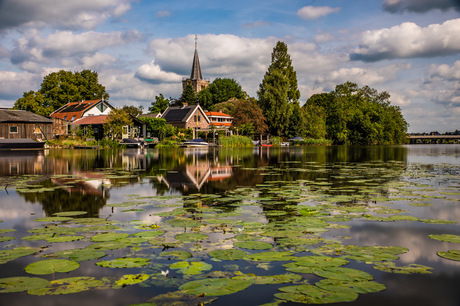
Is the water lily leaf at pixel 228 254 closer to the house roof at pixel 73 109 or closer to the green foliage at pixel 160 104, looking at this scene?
the house roof at pixel 73 109

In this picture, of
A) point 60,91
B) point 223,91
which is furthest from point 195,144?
point 223,91

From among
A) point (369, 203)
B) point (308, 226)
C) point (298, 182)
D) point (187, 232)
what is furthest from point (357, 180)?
point (187, 232)

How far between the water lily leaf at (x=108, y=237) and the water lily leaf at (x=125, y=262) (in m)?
0.90

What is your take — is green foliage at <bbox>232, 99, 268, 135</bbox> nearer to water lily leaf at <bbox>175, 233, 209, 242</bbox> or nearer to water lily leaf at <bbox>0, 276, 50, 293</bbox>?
water lily leaf at <bbox>175, 233, 209, 242</bbox>

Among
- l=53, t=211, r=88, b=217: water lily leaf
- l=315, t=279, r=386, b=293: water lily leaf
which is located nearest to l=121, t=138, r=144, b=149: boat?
l=53, t=211, r=88, b=217: water lily leaf

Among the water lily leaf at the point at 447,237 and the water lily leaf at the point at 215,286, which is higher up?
the water lily leaf at the point at 215,286

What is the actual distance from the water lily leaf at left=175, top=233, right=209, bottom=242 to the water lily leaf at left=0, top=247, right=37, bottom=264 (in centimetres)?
192

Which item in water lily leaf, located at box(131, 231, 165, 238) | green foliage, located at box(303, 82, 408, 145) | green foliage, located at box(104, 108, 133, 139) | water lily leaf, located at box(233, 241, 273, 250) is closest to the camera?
water lily leaf, located at box(233, 241, 273, 250)

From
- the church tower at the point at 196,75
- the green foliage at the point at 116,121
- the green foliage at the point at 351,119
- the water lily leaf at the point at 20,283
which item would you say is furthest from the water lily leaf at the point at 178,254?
the church tower at the point at 196,75

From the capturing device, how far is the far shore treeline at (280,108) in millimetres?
68812

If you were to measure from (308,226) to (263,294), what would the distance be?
8.77 feet

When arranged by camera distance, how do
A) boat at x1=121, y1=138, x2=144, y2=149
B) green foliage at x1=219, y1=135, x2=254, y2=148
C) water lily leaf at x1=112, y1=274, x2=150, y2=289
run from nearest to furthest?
water lily leaf at x1=112, y1=274, x2=150, y2=289
boat at x1=121, y1=138, x2=144, y2=149
green foliage at x1=219, y1=135, x2=254, y2=148

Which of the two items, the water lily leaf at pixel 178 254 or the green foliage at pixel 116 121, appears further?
the green foliage at pixel 116 121

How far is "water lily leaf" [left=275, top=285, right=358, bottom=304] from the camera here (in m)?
3.11
